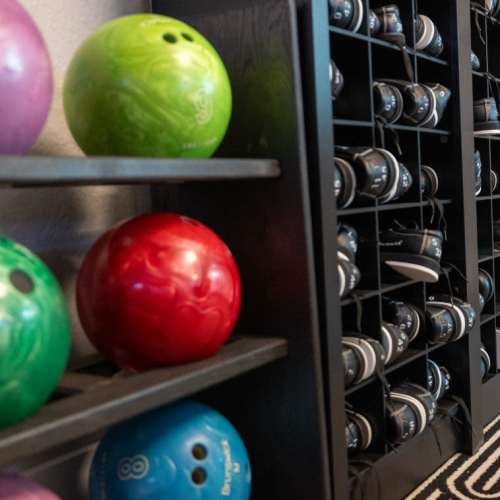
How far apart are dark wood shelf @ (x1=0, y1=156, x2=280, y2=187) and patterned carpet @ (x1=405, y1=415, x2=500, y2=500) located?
4.08 feet

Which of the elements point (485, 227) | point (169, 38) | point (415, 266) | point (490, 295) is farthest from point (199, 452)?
point (485, 227)

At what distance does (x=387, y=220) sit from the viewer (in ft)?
7.43

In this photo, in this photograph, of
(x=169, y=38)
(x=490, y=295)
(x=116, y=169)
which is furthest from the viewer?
(x=490, y=295)

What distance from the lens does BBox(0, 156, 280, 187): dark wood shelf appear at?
3.26 ft

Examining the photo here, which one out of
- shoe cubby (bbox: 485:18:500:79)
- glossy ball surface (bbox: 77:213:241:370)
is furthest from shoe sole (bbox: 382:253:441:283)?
shoe cubby (bbox: 485:18:500:79)

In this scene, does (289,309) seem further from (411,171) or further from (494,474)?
(494,474)

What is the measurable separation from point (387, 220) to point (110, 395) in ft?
4.57

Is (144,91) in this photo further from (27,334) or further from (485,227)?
(485,227)

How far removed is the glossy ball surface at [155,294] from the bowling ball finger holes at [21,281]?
0.75 ft

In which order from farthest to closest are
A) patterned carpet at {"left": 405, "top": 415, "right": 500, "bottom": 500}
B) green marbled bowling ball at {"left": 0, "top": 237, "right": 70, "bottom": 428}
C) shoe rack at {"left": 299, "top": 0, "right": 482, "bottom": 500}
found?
patterned carpet at {"left": 405, "top": 415, "right": 500, "bottom": 500} → shoe rack at {"left": 299, "top": 0, "right": 482, "bottom": 500} → green marbled bowling ball at {"left": 0, "top": 237, "right": 70, "bottom": 428}

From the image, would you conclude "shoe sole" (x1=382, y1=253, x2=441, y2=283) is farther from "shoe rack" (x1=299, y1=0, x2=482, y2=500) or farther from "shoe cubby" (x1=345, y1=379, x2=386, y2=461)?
"shoe cubby" (x1=345, y1=379, x2=386, y2=461)

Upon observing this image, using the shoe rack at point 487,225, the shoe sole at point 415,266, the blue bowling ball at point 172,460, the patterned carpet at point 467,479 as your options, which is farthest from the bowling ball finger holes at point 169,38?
the shoe rack at point 487,225

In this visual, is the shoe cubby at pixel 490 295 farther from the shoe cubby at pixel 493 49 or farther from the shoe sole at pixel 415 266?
the shoe cubby at pixel 493 49

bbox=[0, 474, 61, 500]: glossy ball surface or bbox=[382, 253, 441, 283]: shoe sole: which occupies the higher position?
bbox=[382, 253, 441, 283]: shoe sole
